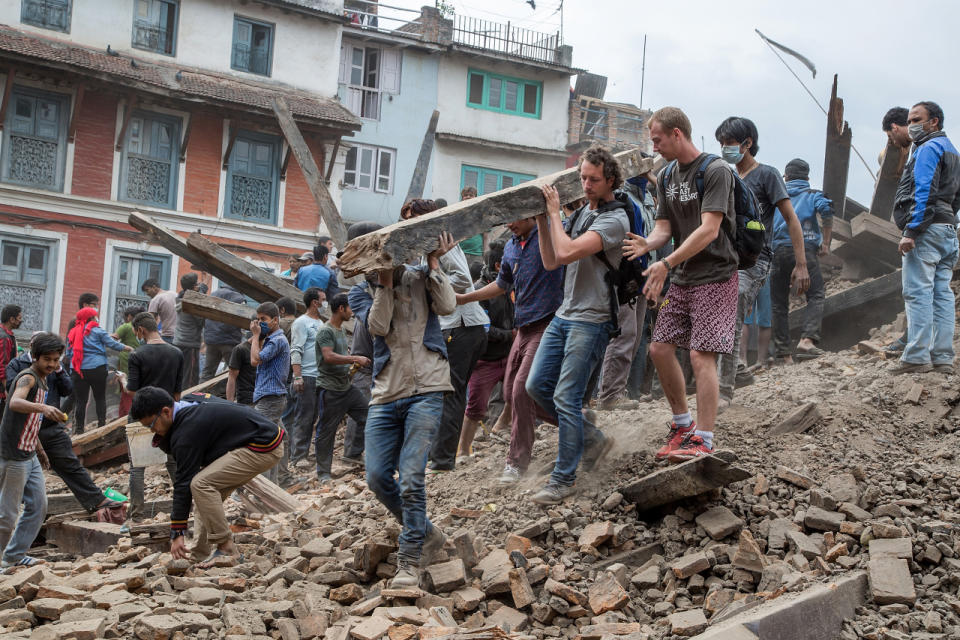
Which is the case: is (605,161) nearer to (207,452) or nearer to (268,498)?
(207,452)

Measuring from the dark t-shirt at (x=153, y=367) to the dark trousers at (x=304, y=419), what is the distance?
1.49m

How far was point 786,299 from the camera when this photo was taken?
8.97 metres

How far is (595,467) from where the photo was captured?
590cm

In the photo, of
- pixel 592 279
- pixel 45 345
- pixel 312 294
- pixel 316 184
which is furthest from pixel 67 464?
pixel 316 184

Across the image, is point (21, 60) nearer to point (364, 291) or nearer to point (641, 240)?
point (364, 291)

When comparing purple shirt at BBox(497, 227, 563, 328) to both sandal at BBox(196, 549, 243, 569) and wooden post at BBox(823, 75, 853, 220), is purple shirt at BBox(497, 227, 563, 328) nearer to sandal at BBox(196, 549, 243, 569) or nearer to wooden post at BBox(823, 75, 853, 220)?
sandal at BBox(196, 549, 243, 569)

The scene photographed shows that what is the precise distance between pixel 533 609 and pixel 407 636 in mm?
721

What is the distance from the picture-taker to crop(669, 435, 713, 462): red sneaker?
201 inches

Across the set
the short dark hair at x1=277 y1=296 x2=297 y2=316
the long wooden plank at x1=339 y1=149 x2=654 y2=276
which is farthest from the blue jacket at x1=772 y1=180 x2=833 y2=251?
the short dark hair at x1=277 y1=296 x2=297 y2=316

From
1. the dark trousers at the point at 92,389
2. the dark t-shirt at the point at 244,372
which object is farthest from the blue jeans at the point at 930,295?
the dark trousers at the point at 92,389

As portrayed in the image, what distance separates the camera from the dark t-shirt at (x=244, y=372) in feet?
30.9

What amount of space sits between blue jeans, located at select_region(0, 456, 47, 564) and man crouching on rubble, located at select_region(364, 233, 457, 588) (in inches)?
143

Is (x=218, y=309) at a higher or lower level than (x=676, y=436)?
higher

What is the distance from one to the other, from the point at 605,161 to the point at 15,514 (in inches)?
211
